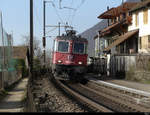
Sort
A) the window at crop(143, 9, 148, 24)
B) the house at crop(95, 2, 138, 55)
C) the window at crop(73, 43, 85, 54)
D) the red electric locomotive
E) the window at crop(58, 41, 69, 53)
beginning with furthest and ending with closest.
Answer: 1. the house at crop(95, 2, 138, 55)
2. the window at crop(143, 9, 148, 24)
3. the window at crop(73, 43, 85, 54)
4. the window at crop(58, 41, 69, 53)
5. the red electric locomotive

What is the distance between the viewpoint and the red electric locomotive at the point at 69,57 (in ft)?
71.9

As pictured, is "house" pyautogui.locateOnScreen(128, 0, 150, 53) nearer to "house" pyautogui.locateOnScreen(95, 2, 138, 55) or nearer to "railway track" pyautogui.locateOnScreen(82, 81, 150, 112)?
"house" pyautogui.locateOnScreen(95, 2, 138, 55)

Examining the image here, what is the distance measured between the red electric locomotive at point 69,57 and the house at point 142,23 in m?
6.87

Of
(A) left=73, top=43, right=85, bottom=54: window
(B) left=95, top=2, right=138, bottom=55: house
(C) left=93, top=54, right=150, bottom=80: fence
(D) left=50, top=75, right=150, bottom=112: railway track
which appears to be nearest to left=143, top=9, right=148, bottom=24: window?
(B) left=95, top=2, right=138, bottom=55: house

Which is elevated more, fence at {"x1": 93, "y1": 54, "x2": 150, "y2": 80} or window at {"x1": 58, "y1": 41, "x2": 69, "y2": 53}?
window at {"x1": 58, "y1": 41, "x2": 69, "y2": 53}

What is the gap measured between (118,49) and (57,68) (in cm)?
1509

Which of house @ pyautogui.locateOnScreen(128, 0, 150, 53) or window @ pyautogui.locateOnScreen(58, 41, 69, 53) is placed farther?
house @ pyautogui.locateOnScreen(128, 0, 150, 53)

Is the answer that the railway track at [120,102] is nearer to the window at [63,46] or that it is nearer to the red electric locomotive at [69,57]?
the red electric locomotive at [69,57]

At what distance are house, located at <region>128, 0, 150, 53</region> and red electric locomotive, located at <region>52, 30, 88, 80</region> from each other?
6.87 meters

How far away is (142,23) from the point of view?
2880cm

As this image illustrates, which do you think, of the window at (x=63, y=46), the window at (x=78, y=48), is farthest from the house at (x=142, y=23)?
the window at (x=63, y=46)

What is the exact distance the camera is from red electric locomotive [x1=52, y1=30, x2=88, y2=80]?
2191 centimetres

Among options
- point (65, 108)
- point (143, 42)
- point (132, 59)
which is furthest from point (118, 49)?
point (65, 108)

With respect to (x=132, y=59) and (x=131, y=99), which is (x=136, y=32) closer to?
(x=132, y=59)
